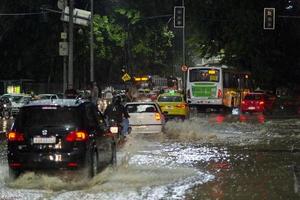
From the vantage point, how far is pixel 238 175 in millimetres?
14070

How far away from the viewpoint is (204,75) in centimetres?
4662

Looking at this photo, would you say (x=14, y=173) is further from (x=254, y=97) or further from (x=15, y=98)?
(x=254, y=97)

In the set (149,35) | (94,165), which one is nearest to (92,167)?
(94,165)

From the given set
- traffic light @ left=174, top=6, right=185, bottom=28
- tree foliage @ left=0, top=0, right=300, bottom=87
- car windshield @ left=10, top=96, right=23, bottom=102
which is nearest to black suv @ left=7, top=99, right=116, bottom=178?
traffic light @ left=174, top=6, right=185, bottom=28

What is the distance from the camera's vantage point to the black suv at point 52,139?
1219 cm

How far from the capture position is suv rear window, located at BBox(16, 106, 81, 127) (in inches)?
492

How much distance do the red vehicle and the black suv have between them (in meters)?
33.5

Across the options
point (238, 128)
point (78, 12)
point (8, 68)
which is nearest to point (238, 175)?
point (238, 128)

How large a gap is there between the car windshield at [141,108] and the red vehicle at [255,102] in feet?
69.2

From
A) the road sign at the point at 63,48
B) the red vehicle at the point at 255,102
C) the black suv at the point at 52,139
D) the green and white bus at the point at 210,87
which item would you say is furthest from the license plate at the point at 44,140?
the green and white bus at the point at 210,87

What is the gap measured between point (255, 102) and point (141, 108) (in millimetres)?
21193

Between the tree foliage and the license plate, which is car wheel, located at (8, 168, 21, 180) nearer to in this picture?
the license plate

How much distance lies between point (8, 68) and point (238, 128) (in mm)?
36654

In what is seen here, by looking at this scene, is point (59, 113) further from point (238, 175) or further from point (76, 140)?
point (238, 175)
